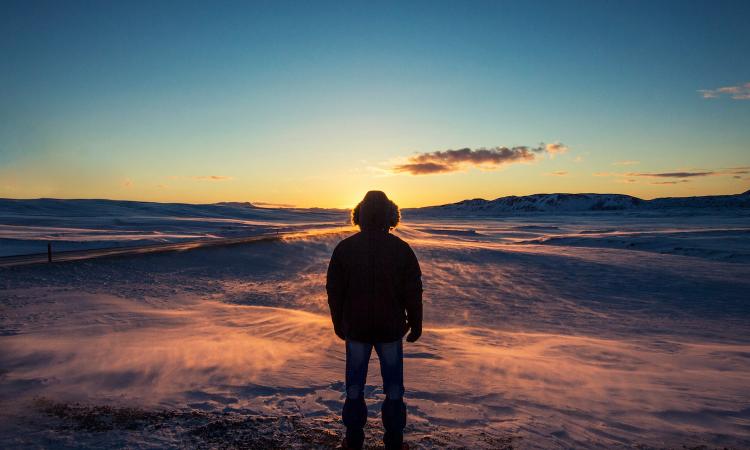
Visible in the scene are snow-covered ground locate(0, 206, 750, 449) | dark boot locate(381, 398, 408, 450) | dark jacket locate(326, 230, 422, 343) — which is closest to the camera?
dark jacket locate(326, 230, 422, 343)

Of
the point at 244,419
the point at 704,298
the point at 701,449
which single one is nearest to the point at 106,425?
the point at 244,419

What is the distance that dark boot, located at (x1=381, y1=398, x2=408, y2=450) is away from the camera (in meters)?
3.95

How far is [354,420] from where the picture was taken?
13.1 ft

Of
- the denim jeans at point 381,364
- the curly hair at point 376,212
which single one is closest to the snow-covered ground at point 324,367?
the denim jeans at point 381,364

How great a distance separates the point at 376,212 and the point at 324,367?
4.04 m

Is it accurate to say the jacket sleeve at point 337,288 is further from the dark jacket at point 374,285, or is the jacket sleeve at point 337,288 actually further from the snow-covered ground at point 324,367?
the snow-covered ground at point 324,367

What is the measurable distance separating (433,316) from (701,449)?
9.47 m

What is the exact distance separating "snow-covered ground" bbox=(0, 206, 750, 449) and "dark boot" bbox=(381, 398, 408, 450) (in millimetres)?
549

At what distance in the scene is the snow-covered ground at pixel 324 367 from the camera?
466cm

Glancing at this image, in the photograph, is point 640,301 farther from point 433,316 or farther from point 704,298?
point 433,316

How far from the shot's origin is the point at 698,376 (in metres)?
7.14

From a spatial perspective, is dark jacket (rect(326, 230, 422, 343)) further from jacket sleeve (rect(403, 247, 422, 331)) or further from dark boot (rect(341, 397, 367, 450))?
dark boot (rect(341, 397, 367, 450))

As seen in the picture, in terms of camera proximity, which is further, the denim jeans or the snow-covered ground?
the snow-covered ground

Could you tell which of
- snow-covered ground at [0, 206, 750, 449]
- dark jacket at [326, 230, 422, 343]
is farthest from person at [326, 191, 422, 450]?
snow-covered ground at [0, 206, 750, 449]
